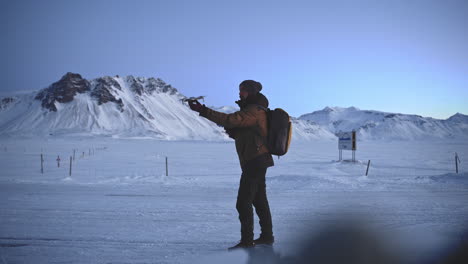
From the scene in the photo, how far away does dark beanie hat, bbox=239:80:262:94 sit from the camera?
3.52m

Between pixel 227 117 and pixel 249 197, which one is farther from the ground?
pixel 227 117

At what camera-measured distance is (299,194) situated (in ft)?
24.7

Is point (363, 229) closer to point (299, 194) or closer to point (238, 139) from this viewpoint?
point (238, 139)

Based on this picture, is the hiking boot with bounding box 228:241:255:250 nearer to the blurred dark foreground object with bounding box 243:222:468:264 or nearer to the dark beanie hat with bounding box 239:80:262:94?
the blurred dark foreground object with bounding box 243:222:468:264

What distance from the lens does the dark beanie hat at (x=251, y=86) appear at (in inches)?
139

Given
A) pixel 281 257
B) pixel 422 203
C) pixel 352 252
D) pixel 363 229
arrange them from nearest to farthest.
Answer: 1. pixel 352 252
2. pixel 281 257
3. pixel 363 229
4. pixel 422 203

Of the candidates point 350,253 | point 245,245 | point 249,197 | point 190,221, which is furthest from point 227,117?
point 190,221

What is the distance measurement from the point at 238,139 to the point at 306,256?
1468 millimetres

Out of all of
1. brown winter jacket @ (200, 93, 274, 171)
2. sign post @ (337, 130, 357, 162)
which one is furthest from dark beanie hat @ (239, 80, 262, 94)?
sign post @ (337, 130, 357, 162)

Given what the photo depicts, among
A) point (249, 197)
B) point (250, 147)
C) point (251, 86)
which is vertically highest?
point (251, 86)

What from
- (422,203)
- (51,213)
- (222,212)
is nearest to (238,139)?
(222,212)

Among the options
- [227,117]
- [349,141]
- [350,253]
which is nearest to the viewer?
[350,253]

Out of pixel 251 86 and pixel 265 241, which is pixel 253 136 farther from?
pixel 265 241

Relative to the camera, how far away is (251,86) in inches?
139
